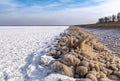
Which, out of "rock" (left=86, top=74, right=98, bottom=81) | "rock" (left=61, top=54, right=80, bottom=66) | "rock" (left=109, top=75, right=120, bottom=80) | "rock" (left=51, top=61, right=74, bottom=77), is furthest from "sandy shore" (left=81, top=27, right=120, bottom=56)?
"rock" (left=86, top=74, right=98, bottom=81)

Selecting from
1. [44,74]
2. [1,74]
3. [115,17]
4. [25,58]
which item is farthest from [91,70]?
[115,17]

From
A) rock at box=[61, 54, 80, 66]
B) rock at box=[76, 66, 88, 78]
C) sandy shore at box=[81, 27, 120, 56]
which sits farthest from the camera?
sandy shore at box=[81, 27, 120, 56]

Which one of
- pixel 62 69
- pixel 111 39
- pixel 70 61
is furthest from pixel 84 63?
pixel 111 39

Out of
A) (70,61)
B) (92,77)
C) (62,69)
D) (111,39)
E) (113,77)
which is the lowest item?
(111,39)

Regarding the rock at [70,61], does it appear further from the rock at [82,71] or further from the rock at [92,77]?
the rock at [92,77]

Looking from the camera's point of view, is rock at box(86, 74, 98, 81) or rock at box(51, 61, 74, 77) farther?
rock at box(51, 61, 74, 77)

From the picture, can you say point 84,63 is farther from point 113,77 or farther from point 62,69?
point 113,77

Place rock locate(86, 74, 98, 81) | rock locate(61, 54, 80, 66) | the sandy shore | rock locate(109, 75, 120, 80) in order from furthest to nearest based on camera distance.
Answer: the sandy shore → rock locate(61, 54, 80, 66) → rock locate(109, 75, 120, 80) → rock locate(86, 74, 98, 81)

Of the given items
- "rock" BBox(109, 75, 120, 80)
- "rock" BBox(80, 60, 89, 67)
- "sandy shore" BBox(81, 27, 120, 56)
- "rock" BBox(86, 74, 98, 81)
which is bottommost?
"sandy shore" BBox(81, 27, 120, 56)

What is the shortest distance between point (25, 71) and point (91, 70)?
2.12m

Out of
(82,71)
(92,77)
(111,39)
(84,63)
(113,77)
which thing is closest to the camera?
(92,77)

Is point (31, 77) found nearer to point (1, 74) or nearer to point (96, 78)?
point (1, 74)

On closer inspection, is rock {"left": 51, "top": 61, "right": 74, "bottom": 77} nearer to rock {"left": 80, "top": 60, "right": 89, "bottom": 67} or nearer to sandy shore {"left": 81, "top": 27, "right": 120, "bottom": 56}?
rock {"left": 80, "top": 60, "right": 89, "bottom": 67}

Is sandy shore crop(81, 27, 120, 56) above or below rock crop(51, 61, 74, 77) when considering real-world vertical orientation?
below
